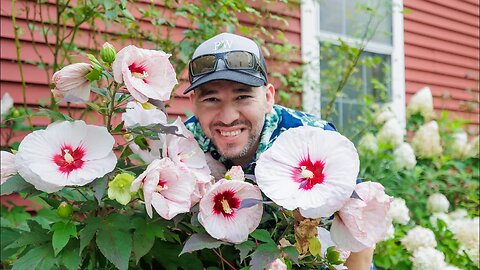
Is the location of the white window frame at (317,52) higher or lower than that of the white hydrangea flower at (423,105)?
higher

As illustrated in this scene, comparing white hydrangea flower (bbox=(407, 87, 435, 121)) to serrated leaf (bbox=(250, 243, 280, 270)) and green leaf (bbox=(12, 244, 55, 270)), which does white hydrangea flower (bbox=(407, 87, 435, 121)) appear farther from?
green leaf (bbox=(12, 244, 55, 270))

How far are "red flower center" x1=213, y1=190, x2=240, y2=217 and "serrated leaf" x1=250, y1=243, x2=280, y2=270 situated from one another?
10cm

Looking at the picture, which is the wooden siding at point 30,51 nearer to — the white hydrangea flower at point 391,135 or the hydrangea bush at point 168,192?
the white hydrangea flower at point 391,135

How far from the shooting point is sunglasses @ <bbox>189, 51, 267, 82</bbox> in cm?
157

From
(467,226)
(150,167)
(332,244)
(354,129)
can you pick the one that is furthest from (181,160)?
(354,129)

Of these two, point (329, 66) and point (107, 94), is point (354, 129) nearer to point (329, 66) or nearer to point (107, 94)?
point (329, 66)

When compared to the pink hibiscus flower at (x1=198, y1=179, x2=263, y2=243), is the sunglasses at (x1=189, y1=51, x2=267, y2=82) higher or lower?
higher

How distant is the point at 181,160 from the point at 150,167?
0.16m

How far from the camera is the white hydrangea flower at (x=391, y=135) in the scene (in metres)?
4.02

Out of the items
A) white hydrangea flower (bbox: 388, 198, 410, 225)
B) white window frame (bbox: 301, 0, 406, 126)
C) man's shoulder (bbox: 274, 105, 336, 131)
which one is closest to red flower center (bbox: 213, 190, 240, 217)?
man's shoulder (bbox: 274, 105, 336, 131)

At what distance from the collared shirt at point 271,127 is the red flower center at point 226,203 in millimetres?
486

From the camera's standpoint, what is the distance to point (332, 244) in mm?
1224

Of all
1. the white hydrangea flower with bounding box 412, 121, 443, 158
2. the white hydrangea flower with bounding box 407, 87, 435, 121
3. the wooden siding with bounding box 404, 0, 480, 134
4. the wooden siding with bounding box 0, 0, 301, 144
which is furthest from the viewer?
the wooden siding with bounding box 404, 0, 480, 134

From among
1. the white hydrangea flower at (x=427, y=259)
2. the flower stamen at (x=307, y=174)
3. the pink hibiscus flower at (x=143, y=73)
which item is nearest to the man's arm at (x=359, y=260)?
the flower stamen at (x=307, y=174)
